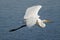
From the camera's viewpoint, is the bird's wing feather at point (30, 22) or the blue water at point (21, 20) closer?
the bird's wing feather at point (30, 22)

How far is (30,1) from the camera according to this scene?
319 cm

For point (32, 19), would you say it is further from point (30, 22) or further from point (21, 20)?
point (21, 20)

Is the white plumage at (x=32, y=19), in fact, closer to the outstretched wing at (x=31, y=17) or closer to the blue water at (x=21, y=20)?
the outstretched wing at (x=31, y=17)

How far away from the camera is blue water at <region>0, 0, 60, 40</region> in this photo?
82.2 inches

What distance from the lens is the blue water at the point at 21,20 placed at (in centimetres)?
209

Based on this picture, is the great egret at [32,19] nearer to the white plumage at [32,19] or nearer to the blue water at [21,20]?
the white plumage at [32,19]

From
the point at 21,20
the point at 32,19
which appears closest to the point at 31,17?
the point at 32,19

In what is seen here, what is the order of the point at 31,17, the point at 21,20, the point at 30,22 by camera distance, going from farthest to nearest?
the point at 21,20 < the point at 31,17 < the point at 30,22

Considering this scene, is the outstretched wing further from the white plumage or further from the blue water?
the blue water

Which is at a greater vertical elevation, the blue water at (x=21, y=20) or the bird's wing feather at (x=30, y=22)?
the bird's wing feather at (x=30, y=22)

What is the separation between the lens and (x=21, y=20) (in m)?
2.41

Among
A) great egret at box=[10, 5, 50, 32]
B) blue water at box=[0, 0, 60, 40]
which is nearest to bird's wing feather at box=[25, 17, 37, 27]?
great egret at box=[10, 5, 50, 32]

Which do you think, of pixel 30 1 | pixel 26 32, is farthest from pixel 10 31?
pixel 30 1

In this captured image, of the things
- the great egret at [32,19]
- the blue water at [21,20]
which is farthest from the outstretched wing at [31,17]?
the blue water at [21,20]
